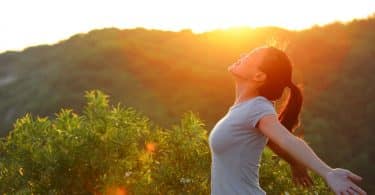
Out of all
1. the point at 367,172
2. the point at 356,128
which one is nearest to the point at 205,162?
the point at 367,172

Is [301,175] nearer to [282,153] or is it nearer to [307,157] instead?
[282,153]

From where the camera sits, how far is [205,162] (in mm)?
7281

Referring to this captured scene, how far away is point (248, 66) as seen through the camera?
3293 millimetres

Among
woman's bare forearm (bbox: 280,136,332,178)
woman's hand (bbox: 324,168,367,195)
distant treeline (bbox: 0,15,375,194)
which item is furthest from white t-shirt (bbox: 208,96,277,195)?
distant treeline (bbox: 0,15,375,194)

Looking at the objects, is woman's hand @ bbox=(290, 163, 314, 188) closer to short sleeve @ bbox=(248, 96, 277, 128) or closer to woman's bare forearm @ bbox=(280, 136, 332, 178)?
short sleeve @ bbox=(248, 96, 277, 128)

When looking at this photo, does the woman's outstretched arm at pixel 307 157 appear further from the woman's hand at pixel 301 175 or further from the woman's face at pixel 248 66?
the woman's hand at pixel 301 175

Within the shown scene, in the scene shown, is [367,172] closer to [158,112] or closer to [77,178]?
[158,112]

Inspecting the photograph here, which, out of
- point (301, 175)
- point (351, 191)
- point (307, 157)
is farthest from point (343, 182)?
point (301, 175)

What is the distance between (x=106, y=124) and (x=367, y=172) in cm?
1942

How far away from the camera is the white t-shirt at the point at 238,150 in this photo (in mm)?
3123

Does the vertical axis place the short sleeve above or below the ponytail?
above

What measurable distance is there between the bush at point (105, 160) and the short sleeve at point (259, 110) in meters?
4.10

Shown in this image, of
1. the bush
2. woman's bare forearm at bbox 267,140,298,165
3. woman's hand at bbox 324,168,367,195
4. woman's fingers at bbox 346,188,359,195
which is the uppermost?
woman's hand at bbox 324,168,367,195

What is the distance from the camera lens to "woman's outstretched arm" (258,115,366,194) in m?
2.63
